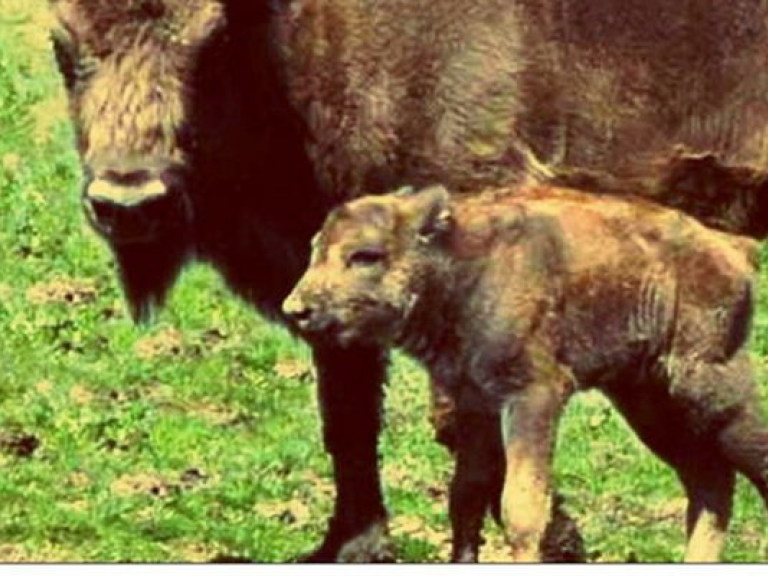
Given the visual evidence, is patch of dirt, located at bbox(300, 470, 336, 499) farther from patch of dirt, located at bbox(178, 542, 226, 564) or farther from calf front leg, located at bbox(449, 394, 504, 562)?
A: calf front leg, located at bbox(449, 394, 504, 562)

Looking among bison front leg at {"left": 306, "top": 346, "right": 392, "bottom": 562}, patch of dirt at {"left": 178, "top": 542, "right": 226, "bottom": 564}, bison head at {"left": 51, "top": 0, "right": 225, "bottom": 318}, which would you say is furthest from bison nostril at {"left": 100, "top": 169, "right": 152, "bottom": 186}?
patch of dirt at {"left": 178, "top": 542, "right": 226, "bottom": 564}

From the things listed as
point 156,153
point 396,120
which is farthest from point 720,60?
point 156,153

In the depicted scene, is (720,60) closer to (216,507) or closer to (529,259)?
(529,259)

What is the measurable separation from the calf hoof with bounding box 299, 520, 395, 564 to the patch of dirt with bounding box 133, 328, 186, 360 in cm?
127

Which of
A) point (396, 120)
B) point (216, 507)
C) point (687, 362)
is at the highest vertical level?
point (396, 120)

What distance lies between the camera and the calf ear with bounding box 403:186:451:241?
18.4 ft

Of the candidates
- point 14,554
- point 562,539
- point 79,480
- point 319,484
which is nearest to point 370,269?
point 562,539

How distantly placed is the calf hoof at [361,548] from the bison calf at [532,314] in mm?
709

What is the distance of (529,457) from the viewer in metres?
5.52

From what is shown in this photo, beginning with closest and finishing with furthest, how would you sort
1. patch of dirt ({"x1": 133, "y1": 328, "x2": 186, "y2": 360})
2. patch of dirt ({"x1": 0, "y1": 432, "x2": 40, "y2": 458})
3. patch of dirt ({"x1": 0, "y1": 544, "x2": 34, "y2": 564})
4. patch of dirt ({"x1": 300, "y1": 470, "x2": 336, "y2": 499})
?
patch of dirt ({"x1": 0, "y1": 544, "x2": 34, "y2": 564})
patch of dirt ({"x1": 300, "y1": 470, "x2": 336, "y2": 499})
patch of dirt ({"x1": 0, "y1": 432, "x2": 40, "y2": 458})
patch of dirt ({"x1": 133, "y1": 328, "x2": 186, "y2": 360})

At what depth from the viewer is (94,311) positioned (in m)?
7.84

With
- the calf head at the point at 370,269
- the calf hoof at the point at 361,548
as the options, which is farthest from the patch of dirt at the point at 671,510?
the calf head at the point at 370,269

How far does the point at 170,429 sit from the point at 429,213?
2.01 meters

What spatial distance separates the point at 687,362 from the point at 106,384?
92.1 inches
